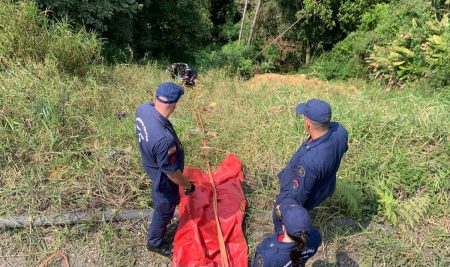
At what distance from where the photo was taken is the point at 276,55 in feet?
43.7

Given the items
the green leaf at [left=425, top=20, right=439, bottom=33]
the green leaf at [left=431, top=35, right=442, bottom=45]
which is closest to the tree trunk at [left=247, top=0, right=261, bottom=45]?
the green leaf at [left=425, top=20, right=439, bottom=33]

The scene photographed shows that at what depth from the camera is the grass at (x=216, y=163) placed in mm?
3340

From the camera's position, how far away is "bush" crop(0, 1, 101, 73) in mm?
5273

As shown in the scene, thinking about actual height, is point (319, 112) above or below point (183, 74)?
above

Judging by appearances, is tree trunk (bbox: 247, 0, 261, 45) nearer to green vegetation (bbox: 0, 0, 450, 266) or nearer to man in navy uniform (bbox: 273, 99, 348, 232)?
green vegetation (bbox: 0, 0, 450, 266)

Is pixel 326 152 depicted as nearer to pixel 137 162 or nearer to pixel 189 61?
pixel 137 162

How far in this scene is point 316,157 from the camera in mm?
2605

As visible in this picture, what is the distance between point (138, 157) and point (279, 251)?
217 cm

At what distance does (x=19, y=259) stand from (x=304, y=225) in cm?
252

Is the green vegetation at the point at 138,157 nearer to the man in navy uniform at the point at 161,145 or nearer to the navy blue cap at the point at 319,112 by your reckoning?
the man in navy uniform at the point at 161,145

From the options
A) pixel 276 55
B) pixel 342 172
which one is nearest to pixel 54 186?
pixel 342 172

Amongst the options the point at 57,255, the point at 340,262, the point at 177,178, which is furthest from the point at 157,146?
the point at 340,262

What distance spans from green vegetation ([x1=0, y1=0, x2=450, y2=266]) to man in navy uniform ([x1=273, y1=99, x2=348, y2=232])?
915mm

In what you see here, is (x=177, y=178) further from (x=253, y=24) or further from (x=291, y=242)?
(x=253, y=24)
